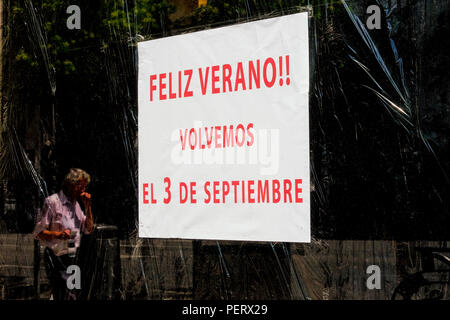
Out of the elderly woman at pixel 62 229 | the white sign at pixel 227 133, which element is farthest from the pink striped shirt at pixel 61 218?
the white sign at pixel 227 133

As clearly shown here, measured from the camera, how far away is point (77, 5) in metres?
4.99

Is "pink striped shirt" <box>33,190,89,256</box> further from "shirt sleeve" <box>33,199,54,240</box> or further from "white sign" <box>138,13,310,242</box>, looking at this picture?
"white sign" <box>138,13,310,242</box>

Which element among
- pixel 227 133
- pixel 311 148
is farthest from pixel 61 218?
pixel 311 148

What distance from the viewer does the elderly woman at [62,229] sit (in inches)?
195

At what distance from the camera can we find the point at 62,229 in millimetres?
5008

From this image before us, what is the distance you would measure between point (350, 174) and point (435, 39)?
984 millimetres

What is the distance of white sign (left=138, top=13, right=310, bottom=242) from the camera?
4.18 meters

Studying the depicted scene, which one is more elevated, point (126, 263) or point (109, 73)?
point (109, 73)

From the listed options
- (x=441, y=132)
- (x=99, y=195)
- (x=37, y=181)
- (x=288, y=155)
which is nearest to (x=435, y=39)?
(x=441, y=132)

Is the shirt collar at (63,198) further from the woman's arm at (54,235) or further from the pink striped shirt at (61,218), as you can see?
the woman's arm at (54,235)

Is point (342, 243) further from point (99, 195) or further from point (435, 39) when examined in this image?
point (99, 195)

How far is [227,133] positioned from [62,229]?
1653 millimetres

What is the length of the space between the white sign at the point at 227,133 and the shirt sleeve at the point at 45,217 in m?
0.84

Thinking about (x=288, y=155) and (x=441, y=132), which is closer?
(x=441, y=132)
